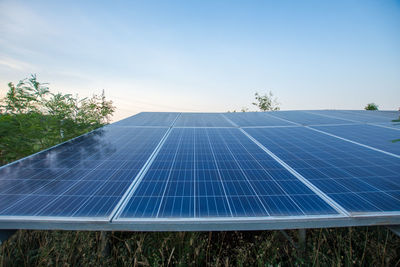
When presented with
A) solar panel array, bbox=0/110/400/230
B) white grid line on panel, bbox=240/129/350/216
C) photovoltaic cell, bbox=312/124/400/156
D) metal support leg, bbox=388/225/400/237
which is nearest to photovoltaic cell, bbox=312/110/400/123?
photovoltaic cell, bbox=312/124/400/156

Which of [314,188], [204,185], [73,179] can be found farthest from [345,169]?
[73,179]

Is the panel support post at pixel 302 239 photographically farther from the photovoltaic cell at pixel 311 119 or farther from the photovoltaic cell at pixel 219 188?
the photovoltaic cell at pixel 311 119

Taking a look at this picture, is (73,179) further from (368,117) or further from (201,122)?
(368,117)

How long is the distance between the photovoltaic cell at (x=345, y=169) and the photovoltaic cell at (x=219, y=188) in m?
0.53

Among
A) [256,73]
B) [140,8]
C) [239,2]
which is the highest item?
[239,2]

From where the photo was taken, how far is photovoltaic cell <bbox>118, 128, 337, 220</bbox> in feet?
8.36

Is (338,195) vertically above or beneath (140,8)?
beneath

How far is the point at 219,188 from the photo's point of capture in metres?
3.18

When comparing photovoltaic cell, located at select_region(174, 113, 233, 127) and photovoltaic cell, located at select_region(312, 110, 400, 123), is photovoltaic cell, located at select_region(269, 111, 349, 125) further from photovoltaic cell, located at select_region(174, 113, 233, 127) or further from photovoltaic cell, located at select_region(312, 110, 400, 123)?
photovoltaic cell, located at select_region(174, 113, 233, 127)

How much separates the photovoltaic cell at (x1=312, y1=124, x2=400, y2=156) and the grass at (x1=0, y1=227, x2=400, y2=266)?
8.47ft

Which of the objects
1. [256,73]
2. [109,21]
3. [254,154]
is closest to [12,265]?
[254,154]

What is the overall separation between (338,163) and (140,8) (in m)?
18.0

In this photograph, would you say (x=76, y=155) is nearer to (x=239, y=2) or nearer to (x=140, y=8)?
(x=140, y=8)

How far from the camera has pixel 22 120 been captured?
665 centimetres
